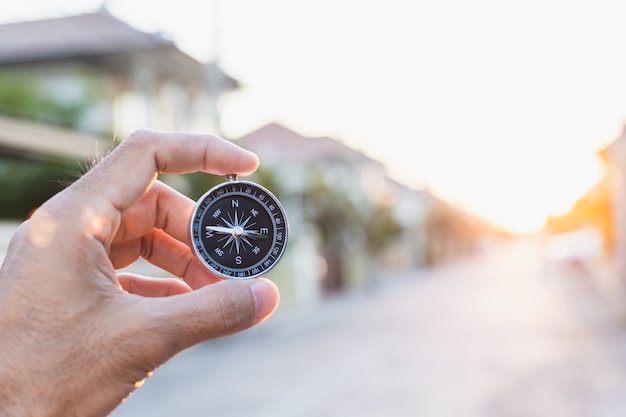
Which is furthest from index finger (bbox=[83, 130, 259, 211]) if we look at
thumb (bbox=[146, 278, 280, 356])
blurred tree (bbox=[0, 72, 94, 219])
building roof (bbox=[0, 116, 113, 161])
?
blurred tree (bbox=[0, 72, 94, 219])

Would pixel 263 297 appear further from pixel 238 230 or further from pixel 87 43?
pixel 87 43

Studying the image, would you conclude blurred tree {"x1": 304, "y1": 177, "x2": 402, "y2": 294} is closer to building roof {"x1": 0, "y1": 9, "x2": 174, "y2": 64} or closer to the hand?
building roof {"x1": 0, "y1": 9, "x2": 174, "y2": 64}

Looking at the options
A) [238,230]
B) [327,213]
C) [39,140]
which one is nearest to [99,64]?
[39,140]

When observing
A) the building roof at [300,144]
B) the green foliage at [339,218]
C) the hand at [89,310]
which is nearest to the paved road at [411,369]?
the hand at [89,310]

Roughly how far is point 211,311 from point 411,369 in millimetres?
10699

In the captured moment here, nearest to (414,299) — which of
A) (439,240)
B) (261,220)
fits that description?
(261,220)

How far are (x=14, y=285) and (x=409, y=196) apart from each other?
239ft

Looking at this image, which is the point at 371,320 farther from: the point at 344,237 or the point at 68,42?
the point at 344,237

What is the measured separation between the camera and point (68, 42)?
19672 millimetres

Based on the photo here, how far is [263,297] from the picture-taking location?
175cm

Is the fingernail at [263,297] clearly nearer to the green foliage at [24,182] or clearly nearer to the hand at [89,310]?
the hand at [89,310]

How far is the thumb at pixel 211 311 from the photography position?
162cm

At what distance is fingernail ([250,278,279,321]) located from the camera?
1.74m

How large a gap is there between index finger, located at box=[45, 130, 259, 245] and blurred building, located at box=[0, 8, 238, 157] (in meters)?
16.4
